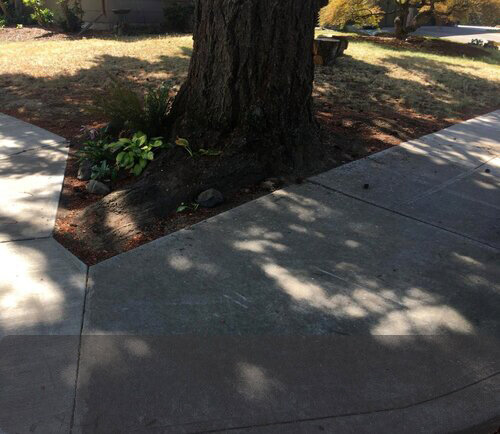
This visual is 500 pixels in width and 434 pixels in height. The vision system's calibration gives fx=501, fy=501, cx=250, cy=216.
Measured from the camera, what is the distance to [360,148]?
6.32m

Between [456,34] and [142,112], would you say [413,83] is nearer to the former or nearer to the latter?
[142,112]

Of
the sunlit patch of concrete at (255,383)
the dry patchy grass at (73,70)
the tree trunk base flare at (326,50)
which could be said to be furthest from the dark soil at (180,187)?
the tree trunk base flare at (326,50)

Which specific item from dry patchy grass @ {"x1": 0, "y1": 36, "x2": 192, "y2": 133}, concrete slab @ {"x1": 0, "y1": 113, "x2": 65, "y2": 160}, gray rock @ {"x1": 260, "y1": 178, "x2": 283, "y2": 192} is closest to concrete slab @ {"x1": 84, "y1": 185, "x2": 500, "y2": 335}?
gray rock @ {"x1": 260, "y1": 178, "x2": 283, "y2": 192}

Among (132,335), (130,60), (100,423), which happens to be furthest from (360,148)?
(130,60)

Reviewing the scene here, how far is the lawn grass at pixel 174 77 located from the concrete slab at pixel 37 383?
15.7 feet

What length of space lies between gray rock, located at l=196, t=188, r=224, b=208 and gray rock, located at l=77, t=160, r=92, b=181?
4.63 ft

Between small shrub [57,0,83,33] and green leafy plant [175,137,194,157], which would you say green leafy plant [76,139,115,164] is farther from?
small shrub [57,0,83,33]

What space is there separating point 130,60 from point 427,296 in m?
10.2

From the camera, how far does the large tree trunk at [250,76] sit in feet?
16.1

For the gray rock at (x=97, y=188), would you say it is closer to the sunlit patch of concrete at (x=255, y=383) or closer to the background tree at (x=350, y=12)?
the sunlit patch of concrete at (x=255, y=383)

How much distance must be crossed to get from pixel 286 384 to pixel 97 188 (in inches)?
123

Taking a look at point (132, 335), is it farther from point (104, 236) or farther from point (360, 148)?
point (360, 148)

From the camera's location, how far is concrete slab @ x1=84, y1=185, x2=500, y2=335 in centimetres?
312

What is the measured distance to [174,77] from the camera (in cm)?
1015
